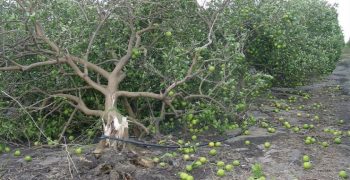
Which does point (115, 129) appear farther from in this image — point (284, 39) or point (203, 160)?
point (284, 39)

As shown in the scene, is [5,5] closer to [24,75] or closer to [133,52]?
[24,75]

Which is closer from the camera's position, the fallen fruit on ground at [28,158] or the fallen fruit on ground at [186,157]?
the fallen fruit on ground at [186,157]

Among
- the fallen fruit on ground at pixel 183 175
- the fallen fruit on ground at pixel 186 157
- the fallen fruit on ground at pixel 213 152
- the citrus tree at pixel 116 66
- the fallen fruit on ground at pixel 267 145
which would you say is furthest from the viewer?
the fallen fruit on ground at pixel 267 145

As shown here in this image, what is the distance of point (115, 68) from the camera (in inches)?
244

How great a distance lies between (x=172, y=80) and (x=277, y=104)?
398cm

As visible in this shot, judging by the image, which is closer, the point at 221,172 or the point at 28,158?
the point at 221,172

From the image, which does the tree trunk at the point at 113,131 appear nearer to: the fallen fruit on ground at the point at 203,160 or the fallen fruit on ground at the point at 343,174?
the fallen fruit on ground at the point at 203,160

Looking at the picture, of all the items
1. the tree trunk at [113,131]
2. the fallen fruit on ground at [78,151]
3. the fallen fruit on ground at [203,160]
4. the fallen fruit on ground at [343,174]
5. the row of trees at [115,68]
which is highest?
the row of trees at [115,68]

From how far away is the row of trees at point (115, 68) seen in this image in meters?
5.95

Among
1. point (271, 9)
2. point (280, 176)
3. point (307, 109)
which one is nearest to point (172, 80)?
point (280, 176)

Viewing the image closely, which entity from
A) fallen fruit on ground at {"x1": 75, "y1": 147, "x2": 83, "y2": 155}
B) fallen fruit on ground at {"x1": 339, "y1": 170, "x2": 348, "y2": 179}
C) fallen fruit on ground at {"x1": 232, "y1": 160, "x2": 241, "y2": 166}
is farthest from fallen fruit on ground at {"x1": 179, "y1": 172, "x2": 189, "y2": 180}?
fallen fruit on ground at {"x1": 339, "y1": 170, "x2": 348, "y2": 179}

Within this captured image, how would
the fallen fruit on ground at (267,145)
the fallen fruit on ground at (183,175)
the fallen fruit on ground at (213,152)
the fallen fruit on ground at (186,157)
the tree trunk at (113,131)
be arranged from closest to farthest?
the fallen fruit on ground at (183,175) < the tree trunk at (113,131) < the fallen fruit on ground at (186,157) < the fallen fruit on ground at (213,152) < the fallen fruit on ground at (267,145)

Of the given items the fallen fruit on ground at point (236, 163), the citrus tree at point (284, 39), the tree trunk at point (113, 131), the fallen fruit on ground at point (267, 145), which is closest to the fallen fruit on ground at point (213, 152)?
the fallen fruit on ground at point (236, 163)

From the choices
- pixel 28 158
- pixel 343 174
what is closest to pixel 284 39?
pixel 343 174
